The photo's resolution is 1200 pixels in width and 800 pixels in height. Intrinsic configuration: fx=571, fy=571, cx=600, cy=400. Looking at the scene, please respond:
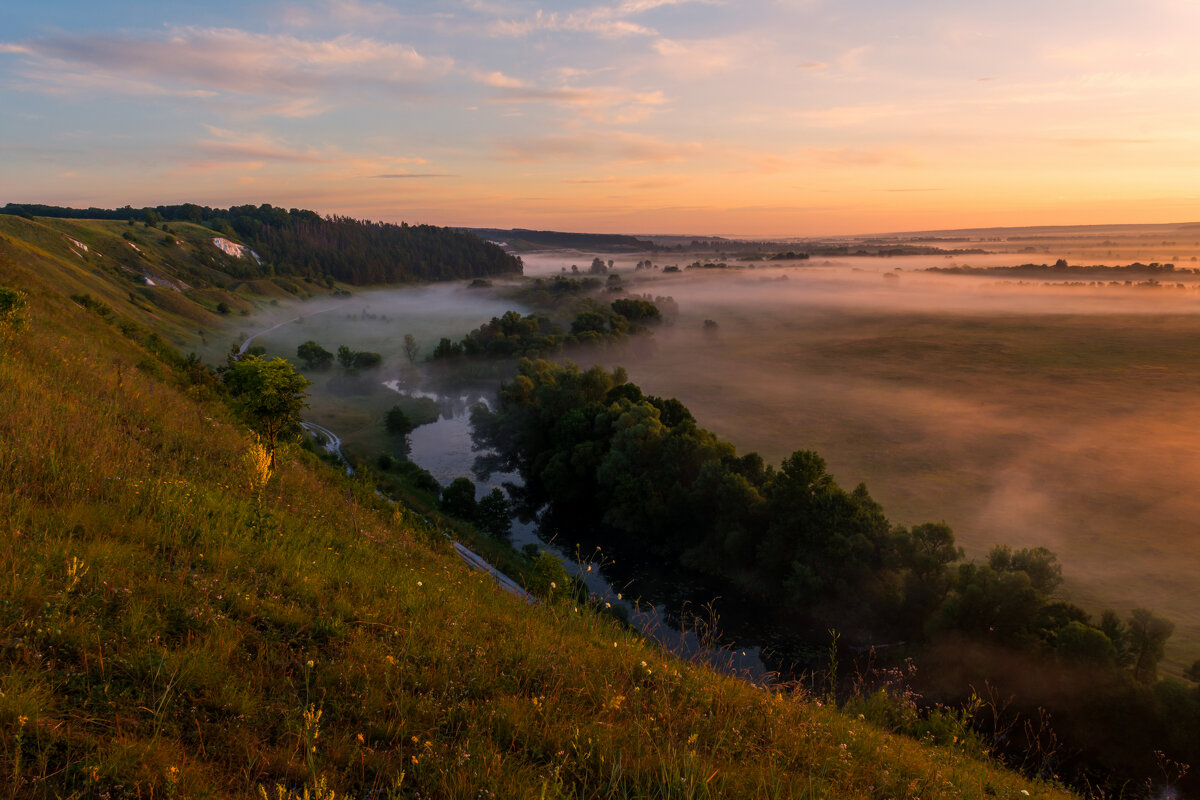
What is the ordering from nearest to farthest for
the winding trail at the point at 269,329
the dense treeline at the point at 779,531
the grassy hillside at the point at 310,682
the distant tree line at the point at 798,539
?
the grassy hillside at the point at 310,682 → the distant tree line at the point at 798,539 → the dense treeline at the point at 779,531 → the winding trail at the point at 269,329

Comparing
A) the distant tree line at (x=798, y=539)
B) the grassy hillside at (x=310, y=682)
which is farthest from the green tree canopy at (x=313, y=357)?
the grassy hillside at (x=310, y=682)

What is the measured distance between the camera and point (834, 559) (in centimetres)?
3684

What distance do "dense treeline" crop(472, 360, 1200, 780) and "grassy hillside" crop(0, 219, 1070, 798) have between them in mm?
26369

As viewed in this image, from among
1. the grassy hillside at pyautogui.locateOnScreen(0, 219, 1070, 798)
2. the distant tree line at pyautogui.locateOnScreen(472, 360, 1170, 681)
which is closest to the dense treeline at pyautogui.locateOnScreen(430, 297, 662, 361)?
the distant tree line at pyautogui.locateOnScreen(472, 360, 1170, 681)

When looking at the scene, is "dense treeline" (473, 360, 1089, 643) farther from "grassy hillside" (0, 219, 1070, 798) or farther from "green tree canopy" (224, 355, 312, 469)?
"grassy hillside" (0, 219, 1070, 798)

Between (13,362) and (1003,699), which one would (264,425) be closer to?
(13,362)

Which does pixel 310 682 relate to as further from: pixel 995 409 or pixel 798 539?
pixel 995 409

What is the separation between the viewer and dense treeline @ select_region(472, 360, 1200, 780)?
85.1 ft

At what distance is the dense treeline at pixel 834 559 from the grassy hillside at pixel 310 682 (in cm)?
2637

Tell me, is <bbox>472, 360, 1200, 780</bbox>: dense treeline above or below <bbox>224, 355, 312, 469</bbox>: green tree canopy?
below

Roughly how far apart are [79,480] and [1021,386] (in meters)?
146

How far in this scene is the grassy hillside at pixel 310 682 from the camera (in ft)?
12.8

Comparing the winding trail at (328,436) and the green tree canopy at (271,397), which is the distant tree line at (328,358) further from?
the green tree canopy at (271,397)

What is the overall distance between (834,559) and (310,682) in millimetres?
37318
